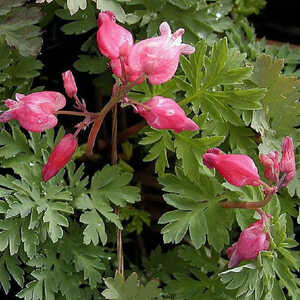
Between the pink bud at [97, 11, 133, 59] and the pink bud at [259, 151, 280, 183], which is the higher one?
the pink bud at [97, 11, 133, 59]

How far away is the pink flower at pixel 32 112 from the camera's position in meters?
1.35

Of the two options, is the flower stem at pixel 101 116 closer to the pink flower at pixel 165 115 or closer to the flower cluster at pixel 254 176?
the pink flower at pixel 165 115

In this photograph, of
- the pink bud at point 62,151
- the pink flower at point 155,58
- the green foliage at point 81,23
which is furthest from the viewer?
the green foliage at point 81,23

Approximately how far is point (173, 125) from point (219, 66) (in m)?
0.31

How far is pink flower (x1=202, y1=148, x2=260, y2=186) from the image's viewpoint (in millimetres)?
1431

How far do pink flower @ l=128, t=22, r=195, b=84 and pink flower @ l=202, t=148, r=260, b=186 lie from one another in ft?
0.89

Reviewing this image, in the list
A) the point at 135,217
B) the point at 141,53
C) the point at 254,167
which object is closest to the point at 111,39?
the point at 141,53

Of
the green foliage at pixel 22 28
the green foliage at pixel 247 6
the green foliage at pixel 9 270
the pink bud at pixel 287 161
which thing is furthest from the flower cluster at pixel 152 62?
the green foliage at pixel 247 6

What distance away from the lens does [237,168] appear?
1.43 meters

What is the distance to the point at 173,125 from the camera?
1359 mm

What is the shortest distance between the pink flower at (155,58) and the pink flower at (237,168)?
0.27 metres

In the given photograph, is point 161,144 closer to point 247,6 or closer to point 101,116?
point 101,116

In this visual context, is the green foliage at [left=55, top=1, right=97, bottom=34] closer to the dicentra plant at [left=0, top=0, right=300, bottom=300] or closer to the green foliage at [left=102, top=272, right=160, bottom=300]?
the dicentra plant at [left=0, top=0, right=300, bottom=300]

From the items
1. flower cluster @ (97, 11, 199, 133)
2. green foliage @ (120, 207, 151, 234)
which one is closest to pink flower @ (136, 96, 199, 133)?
flower cluster @ (97, 11, 199, 133)
